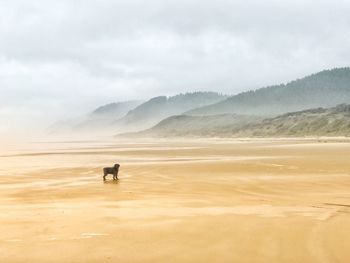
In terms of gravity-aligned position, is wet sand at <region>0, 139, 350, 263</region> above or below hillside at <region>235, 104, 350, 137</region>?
below

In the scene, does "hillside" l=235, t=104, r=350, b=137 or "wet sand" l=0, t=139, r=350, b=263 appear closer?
"wet sand" l=0, t=139, r=350, b=263

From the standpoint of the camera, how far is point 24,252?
686 cm

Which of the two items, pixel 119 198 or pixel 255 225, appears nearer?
pixel 255 225

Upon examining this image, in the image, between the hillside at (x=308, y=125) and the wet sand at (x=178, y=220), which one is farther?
the hillside at (x=308, y=125)

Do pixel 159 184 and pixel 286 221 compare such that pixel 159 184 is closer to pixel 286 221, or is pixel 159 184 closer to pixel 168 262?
pixel 286 221

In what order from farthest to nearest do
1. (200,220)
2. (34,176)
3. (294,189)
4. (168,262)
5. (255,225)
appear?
(34,176) < (294,189) < (200,220) < (255,225) < (168,262)

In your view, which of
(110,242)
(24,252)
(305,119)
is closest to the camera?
(24,252)

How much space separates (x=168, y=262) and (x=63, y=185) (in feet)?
36.4

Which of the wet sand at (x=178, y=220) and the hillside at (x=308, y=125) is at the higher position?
the hillside at (x=308, y=125)

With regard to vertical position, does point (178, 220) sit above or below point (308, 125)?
below

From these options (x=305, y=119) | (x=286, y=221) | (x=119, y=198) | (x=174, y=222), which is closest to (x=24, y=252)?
(x=174, y=222)

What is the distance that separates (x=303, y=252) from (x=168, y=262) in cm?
203

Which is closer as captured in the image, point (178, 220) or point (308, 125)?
point (178, 220)

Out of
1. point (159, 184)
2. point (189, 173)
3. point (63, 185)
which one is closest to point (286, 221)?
point (159, 184)
